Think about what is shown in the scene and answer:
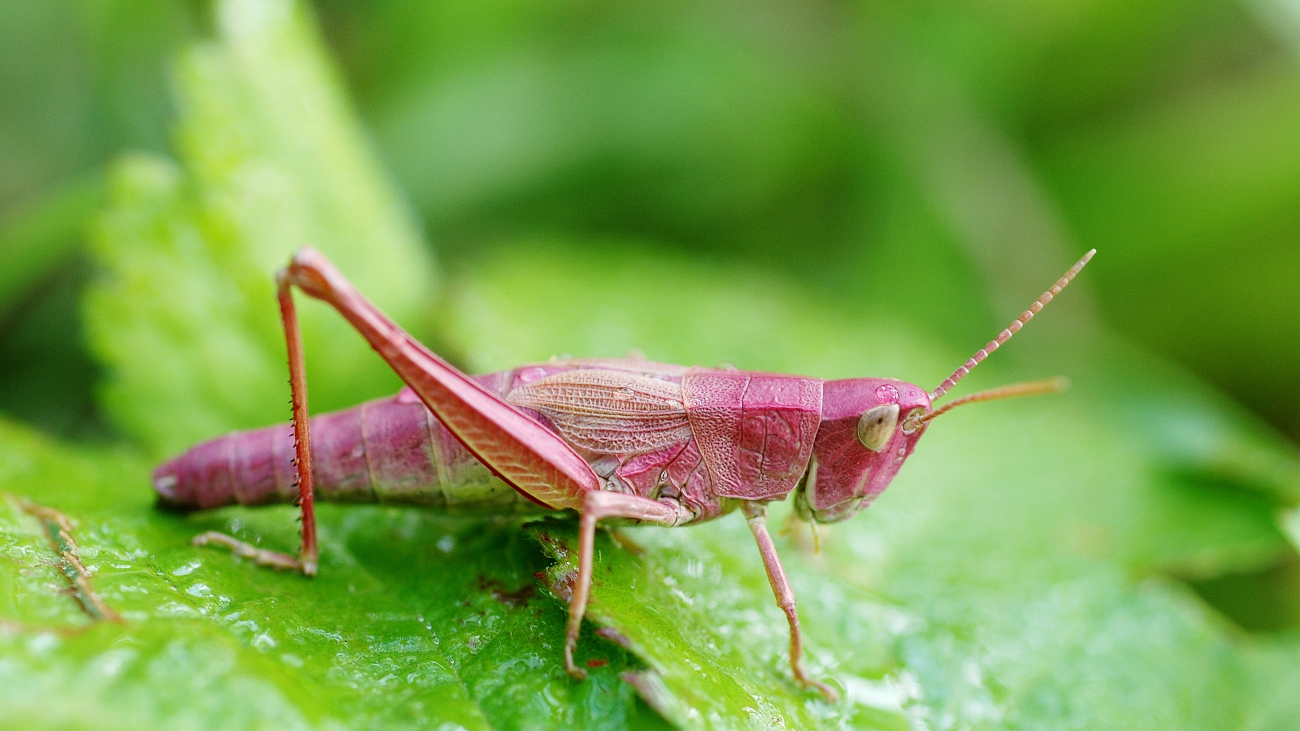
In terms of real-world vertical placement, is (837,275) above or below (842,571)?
above

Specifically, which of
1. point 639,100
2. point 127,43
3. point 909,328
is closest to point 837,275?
point 909,328

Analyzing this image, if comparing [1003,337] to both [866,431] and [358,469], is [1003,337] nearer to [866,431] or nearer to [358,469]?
[866,431]

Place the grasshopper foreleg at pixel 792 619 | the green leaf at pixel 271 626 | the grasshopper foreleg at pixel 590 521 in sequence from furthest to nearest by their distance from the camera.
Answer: the grasshopper foreleg at pixel 792 619, the grasshopper foreleg at pixel 590 521, the green leaf at pixel 271 626

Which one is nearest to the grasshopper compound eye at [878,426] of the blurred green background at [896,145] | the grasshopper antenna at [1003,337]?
the grasshopper antenna at [1003,337]

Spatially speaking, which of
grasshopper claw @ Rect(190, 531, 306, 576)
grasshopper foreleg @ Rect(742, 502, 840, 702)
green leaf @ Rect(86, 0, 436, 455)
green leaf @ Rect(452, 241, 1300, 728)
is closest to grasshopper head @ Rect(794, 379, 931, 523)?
grasshopper foreleg @ Rect(742, 502, 840, 702)

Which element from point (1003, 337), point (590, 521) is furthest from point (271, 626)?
point (1003, 337)

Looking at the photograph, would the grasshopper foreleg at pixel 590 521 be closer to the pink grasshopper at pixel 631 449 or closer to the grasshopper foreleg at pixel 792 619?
the pink grasshopper at pixel 631 449

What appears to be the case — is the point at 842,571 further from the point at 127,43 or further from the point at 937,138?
the point at 127,43
